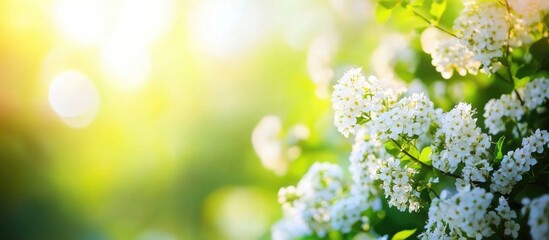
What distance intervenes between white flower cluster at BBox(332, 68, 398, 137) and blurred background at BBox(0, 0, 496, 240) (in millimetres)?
2024

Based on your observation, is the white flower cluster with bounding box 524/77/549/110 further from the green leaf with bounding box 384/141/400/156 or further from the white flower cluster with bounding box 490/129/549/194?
the green leaf with bounding box 384/141/400/156

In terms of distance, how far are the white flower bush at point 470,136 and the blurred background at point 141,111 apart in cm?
195

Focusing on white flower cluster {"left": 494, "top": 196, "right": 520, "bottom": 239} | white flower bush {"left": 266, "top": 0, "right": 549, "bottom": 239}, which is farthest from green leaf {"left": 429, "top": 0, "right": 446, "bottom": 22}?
white flower cluster {"left": 494, "top": 196, "right": 520, "bottom": 239}

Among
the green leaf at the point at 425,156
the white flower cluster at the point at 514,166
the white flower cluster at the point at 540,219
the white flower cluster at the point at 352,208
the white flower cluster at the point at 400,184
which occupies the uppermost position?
the white flower cluster at the point at 352,208

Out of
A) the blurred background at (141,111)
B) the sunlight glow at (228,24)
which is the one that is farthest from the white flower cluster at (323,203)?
the sunlight glow at (228,24)

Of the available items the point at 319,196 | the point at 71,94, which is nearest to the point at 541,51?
the point at 319,196

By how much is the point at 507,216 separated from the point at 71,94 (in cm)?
349

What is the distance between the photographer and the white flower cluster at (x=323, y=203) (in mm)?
1670

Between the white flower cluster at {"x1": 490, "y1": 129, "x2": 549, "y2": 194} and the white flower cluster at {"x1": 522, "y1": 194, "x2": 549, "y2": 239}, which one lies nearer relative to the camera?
the white flower cluster at {"x1": 522, "y1": 194, "x2": 549, "y2": 239}

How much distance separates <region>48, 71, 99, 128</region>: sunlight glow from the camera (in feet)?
13.8

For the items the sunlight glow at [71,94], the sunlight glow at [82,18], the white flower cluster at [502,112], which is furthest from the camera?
the sunlight glow at [71,94]

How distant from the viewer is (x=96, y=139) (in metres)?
4.52

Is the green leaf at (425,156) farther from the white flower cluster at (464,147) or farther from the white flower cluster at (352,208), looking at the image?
the white flower cluster at (352,208)

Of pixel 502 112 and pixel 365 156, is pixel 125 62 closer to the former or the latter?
pixel 365 156
